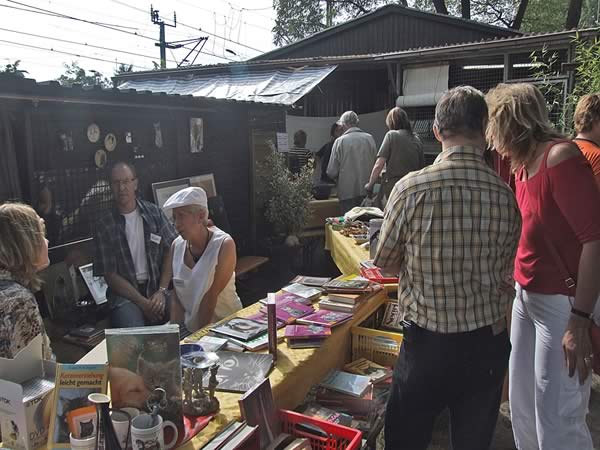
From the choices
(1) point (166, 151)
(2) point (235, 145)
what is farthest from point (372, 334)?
(2) point (235, 145)

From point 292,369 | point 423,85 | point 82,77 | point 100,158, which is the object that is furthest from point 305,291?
point 82,77

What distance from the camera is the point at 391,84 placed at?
962 centimetres

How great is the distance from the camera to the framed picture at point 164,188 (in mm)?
4895

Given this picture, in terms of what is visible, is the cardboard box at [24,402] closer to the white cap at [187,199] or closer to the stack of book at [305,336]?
the stack of book at [305,336]

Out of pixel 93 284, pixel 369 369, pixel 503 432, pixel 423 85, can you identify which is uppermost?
pixel 423 85

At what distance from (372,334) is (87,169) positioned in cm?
298

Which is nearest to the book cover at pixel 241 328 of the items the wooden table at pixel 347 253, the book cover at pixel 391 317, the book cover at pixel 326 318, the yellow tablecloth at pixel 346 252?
the book cover at pixel 326 318

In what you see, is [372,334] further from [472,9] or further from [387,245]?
→ [472,9]

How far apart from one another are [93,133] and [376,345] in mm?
3113

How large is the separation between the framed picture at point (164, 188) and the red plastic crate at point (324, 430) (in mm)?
3454

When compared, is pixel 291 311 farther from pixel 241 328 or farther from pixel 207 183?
pixel 207 183

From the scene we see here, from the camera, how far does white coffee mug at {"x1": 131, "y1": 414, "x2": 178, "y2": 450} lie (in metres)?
1.34

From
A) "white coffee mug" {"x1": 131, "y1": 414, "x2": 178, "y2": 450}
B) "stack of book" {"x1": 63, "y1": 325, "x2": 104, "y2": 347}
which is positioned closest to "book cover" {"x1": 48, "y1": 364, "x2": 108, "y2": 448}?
"white coffee mug" {"x1": 131, "y1": 414, "x2": 178, "y2": 450}

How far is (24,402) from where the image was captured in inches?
53.8
